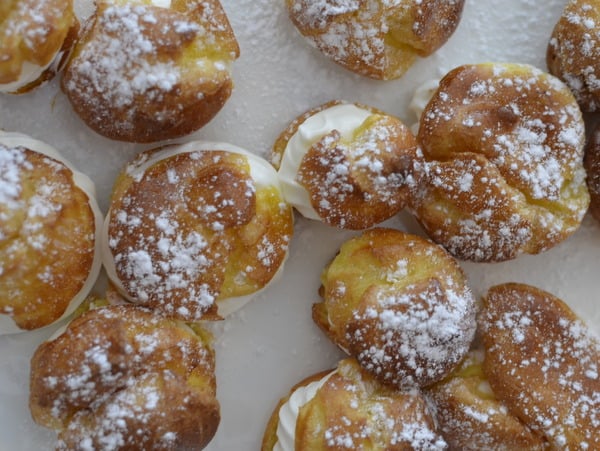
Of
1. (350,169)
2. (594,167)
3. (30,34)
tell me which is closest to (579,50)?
(594,167)

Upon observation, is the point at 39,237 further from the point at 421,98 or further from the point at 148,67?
the point at 421,98

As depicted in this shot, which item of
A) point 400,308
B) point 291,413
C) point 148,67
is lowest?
point 291,413

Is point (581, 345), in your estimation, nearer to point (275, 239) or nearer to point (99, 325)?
point (275, 239)

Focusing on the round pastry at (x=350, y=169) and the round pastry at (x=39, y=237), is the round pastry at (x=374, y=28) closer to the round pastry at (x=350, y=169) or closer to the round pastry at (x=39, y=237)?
the round pastry at (x=350, y=169)

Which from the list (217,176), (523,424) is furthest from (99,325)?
(523,424)

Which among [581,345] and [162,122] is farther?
[581,345]

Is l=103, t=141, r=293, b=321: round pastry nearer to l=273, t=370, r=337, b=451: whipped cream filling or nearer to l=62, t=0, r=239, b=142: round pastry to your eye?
l=62, t=0, r=239, b=142: round pastry
